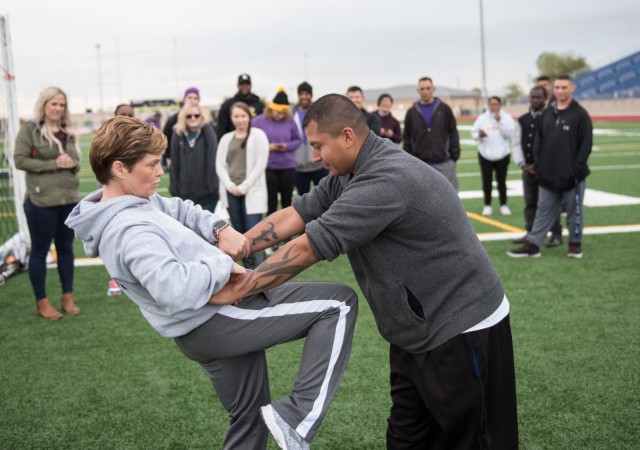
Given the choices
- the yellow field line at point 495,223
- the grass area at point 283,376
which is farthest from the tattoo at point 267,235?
the yellow field line at point 495,223

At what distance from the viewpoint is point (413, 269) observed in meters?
2.89

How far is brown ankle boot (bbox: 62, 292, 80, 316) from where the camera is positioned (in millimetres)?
6836

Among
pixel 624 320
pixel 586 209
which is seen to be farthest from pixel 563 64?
pixel 624 320

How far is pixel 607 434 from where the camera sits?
157 inches

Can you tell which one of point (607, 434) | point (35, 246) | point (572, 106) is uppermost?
point (572, 106)

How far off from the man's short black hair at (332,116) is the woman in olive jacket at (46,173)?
428 centimetres

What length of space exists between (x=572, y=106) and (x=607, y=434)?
5.28 metres

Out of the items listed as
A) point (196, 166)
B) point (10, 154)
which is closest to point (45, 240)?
point (196, 166)

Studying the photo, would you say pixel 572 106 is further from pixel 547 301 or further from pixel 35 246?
pixel 35 246

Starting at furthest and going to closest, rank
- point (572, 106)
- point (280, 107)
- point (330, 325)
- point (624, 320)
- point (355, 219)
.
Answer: point (280, 107), point (572, 106), point (624, 320), point (330, 325), point (355, 219)

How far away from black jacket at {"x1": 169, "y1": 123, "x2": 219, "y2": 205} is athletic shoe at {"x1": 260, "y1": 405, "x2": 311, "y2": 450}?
5123mm

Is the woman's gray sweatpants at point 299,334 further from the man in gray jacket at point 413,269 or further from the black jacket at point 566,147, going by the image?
the black jacket at point 566,147

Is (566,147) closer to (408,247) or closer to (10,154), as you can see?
(408,247)

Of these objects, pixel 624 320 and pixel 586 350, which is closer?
pixel 586 350
